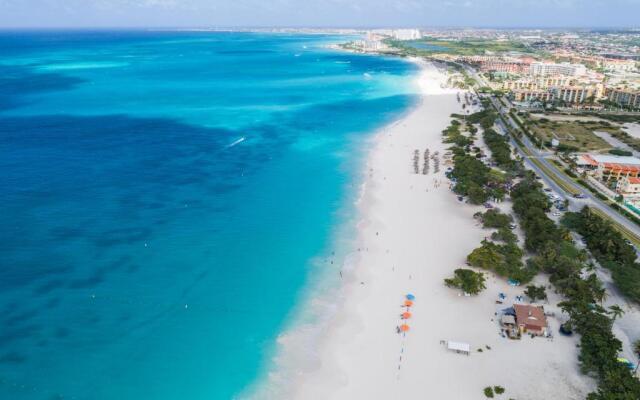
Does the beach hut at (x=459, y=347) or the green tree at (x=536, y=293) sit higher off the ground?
the green tree at (x=536, y=293)

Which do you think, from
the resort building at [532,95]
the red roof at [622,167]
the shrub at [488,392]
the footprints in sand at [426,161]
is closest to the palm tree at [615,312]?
the shrub at [488,392]

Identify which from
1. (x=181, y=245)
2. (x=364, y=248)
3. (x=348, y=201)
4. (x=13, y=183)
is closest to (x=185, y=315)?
(x=181, y=245)

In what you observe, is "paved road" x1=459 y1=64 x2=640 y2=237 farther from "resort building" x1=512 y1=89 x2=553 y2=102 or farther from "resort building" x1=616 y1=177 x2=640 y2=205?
"resort building" x1=512 y1=89 x2=553 y2=102

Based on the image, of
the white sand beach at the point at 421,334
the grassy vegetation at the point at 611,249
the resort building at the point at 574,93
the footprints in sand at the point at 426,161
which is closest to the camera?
the white sand beach at the point at 421,334

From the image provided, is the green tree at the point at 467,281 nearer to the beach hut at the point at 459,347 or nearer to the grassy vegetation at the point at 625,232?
the beach hut at the point at 459,347

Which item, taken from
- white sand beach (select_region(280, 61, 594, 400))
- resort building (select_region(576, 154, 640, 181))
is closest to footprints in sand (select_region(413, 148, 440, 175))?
white sand beach (select_region(280, 61, 594, 400))
